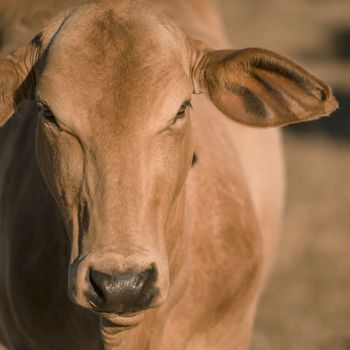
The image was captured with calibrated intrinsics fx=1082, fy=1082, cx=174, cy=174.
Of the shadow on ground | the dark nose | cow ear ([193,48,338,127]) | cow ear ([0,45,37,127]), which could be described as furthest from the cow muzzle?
the shadow on ground

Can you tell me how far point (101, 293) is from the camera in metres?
3.98

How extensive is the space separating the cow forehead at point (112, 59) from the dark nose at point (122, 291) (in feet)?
2.18

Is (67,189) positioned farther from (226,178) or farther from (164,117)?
(226,178)

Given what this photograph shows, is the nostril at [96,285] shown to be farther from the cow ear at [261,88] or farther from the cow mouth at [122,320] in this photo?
the cow ear at [261,88]

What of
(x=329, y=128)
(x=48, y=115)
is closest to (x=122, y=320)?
(x=48, y=115)

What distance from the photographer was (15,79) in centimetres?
459

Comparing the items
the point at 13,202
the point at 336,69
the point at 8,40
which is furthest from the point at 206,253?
the point at 336,69

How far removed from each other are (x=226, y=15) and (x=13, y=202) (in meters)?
15.0

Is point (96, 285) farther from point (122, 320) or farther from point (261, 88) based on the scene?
point (261, 88)

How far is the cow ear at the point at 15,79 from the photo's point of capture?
4574 millimetres

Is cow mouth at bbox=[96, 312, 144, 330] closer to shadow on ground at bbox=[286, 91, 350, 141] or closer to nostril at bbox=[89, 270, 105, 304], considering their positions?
nostril at bbox=[89, 270, 105, 304]

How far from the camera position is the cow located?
4.08 m

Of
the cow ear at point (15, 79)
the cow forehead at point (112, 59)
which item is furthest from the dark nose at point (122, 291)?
the cow ear at point (15, 79)

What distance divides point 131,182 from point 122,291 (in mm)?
426
